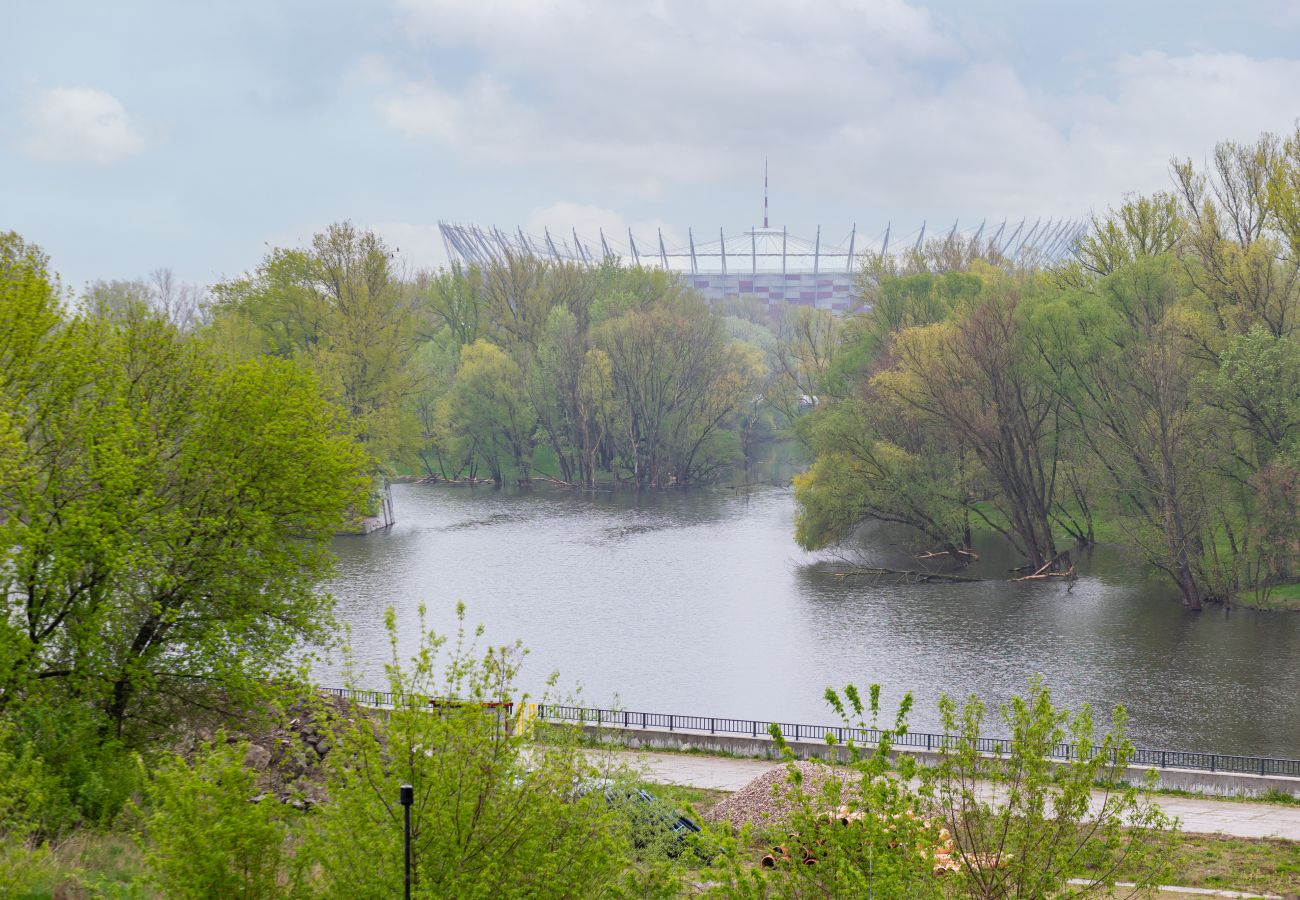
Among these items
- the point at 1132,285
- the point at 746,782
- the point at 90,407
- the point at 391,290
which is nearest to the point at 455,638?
the point at 746,782

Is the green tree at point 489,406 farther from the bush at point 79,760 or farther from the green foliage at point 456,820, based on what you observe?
the green foliage at point 456,820

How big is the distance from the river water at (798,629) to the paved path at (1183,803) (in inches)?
149

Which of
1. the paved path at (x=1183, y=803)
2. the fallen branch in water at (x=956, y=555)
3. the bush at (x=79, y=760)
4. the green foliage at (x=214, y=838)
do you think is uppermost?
the green foliage at (x=214, y=838)

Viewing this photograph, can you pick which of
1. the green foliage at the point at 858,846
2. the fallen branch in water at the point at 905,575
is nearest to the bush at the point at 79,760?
the green foliage at the point at 858,846

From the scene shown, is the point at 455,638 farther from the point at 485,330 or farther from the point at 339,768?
the point at 485,330

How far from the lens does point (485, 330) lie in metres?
97.3

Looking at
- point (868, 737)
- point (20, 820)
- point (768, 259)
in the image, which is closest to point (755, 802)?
point (868, 737)

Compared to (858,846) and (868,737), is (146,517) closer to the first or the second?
(858,846)

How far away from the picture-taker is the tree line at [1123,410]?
155ft

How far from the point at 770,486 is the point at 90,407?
209 ft

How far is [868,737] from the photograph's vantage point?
28766 mm

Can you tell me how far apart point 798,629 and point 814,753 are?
1496 centimetres

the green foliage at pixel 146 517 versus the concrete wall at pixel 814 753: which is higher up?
the green foliage at pixel 146 517

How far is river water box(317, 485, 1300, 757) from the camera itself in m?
33.8
